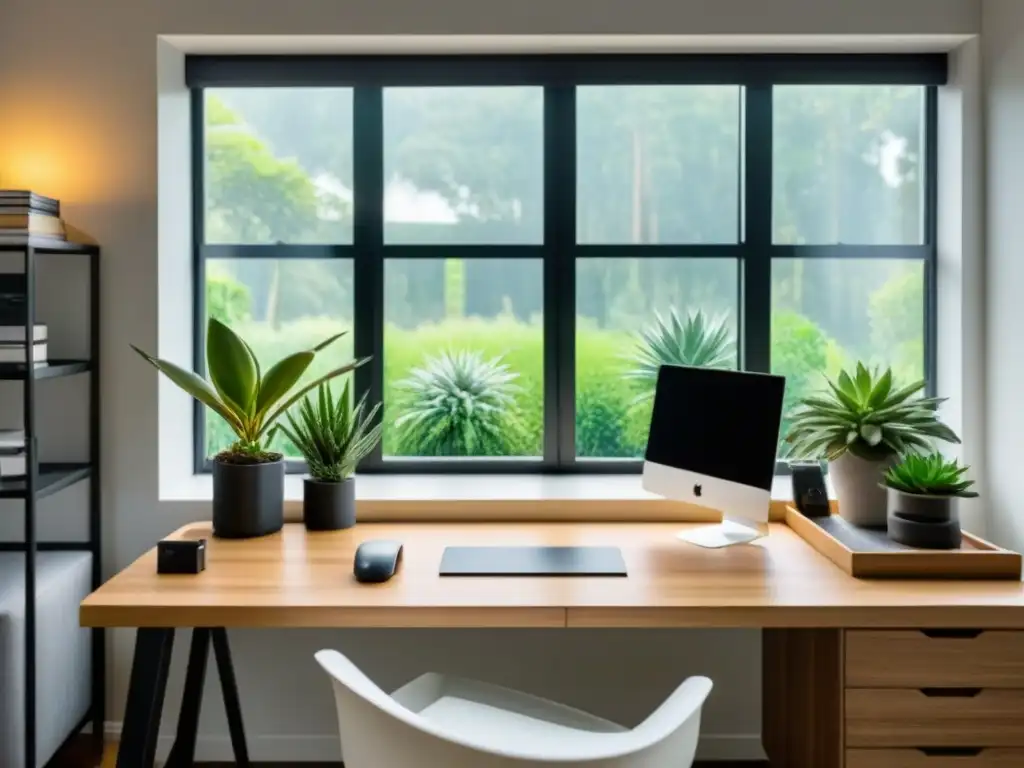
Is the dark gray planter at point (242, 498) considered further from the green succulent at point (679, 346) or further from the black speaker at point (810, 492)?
the black speaker at point (810, 492)

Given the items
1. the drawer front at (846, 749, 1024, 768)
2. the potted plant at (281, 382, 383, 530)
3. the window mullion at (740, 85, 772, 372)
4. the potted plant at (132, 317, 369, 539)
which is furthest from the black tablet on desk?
the window mullion at (740, 85, 772, 372)

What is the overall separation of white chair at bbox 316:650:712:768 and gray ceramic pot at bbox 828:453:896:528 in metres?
0.92

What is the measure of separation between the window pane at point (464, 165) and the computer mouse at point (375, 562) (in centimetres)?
117

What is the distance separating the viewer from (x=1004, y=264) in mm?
2438

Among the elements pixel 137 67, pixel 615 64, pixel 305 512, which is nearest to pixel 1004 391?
pixel 615 64

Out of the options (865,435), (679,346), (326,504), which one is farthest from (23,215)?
(865,435)

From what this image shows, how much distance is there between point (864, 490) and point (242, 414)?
161cm

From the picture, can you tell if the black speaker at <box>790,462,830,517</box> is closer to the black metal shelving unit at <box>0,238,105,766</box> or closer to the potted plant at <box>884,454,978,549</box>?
the potted plant at <box>884,454,978,549</box>

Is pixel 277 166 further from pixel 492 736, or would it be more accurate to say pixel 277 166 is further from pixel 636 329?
pixel 492 736

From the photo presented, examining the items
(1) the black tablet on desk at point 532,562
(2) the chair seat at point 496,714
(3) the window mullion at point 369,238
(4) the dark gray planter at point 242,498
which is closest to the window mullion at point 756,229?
(1) the black tablet on desk at point 532,562

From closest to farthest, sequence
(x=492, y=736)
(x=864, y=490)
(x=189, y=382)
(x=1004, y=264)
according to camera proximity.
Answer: (x=492, y=736), (x=189, y=382), (x=864, y=490), (x=1004, y=264)

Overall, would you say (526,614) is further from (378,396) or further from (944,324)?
(944,324)

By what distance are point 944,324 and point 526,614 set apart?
5.61 feet

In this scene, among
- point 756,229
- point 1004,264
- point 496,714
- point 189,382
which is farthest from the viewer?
point 756,229
